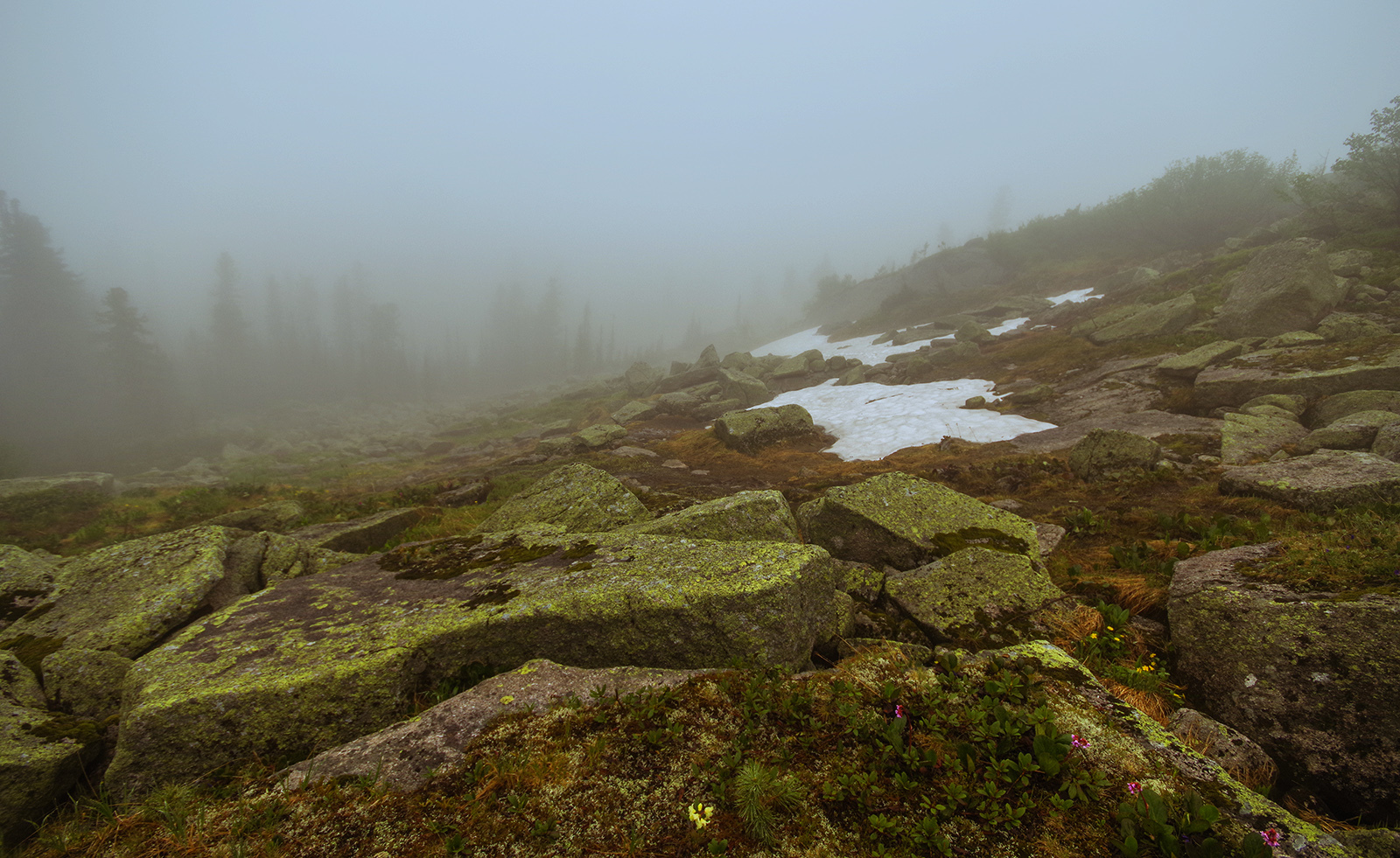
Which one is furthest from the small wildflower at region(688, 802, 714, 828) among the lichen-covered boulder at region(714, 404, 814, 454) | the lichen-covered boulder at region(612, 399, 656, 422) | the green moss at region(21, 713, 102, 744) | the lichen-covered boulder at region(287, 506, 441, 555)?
the lichen-covered boulder at region(612, 399, 656, 422)

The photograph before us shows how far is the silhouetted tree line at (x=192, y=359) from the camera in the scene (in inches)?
2625

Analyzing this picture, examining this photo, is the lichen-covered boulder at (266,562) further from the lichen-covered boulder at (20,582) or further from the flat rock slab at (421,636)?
the lichen-covered boulder at (20,582)

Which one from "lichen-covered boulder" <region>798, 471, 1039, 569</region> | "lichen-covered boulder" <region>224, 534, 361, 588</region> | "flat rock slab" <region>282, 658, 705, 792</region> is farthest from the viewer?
"lichen-covered boulder" <region>798, 471, 1039, 569</region>

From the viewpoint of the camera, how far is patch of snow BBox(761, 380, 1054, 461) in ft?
59.4

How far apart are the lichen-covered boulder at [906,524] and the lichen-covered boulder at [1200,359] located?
50.0 feet

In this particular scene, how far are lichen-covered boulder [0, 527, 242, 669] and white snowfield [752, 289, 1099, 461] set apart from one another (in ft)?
56.3

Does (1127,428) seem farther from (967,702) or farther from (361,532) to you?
(361,532)

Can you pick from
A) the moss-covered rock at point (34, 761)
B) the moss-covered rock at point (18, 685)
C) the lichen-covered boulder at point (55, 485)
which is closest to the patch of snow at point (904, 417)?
the moss-covered rock at point (34, 761)

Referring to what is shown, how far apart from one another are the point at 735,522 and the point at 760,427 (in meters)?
13.3

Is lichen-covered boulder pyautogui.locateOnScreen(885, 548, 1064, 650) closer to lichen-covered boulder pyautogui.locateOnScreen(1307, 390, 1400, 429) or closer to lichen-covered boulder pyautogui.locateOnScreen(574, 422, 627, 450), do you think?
lichen-covered boulder pyautogui.locateOnScreen(1307, 390, 1400, 429)

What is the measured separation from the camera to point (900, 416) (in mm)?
21344

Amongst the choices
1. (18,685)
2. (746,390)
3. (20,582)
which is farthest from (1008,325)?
(20,582)

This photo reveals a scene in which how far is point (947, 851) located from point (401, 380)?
14571cm

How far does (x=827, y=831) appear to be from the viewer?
8.68 ft
